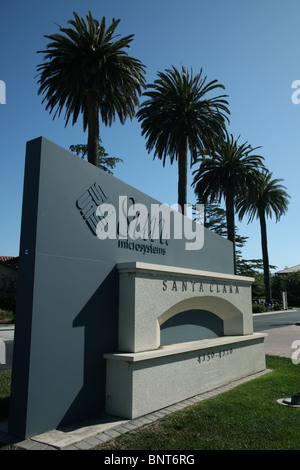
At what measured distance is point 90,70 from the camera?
1800 cm

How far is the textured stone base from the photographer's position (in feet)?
19.4

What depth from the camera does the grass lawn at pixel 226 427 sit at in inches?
192

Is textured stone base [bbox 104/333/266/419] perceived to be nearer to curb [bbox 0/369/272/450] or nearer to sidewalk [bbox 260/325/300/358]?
curb [bbox 0/369/272/450]

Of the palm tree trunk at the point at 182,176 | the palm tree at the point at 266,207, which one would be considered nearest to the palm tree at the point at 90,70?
the palm tree trunk at the point at 182,176

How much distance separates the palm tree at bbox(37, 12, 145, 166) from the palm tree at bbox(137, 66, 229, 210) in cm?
295

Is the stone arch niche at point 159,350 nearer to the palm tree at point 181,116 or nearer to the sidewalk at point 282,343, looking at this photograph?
the sidewalk at point 282,343

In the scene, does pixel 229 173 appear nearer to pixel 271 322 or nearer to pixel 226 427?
pixel 271 322

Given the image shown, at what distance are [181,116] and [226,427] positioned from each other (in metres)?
19.5

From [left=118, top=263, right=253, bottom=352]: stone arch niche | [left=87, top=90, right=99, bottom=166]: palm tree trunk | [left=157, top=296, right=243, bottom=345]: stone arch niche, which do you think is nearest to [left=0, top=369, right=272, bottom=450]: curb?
[left=118, top=263, right=253, bottom=352]: stone arch niche

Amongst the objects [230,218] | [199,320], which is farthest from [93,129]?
[230,218]
